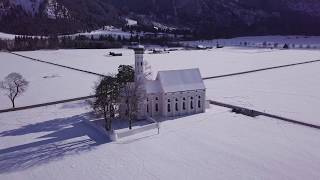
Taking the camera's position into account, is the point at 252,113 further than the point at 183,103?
No

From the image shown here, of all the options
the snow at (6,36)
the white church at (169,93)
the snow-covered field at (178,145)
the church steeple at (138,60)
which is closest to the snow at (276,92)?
the snow-covered field at (178,145)

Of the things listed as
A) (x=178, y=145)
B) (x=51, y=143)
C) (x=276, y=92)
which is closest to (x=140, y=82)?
(x=178, y=145)

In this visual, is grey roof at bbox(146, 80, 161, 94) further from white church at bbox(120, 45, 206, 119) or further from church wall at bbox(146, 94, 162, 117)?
church wall at bbox(146, 94, 162, 117)

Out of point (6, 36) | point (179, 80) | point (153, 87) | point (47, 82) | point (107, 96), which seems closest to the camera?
point (107, 96)

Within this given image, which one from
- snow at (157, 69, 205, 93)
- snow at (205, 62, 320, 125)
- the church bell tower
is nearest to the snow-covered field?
snow at (205, 62, 320, 125)

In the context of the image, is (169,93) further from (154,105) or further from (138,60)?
(138,60)

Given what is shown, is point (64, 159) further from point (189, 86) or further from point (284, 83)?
point (284, 83)

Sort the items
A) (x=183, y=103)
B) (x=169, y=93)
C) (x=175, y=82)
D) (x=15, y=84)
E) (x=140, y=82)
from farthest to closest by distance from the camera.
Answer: (x=15, y=84) < (x=183, y=103) < (x=175, y=82) < (x=169, y=93) < (x=140, y=82)

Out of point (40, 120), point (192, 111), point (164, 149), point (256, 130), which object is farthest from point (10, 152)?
point (256, 130)
